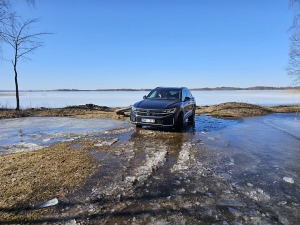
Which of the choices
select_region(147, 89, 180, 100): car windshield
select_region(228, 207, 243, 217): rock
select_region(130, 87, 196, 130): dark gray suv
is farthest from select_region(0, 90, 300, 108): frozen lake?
select_region(228, 207, 243, 217): rock

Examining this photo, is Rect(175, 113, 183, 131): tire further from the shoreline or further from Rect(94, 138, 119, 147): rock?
the shoreline

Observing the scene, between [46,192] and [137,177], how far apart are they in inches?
65.1

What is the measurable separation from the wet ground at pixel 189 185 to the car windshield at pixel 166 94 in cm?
303

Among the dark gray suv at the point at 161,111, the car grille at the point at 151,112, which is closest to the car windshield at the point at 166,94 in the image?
the dark gray suv at the point at 161,111

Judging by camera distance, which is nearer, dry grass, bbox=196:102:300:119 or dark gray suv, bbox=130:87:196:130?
dark gray suv, bbox=130:87:196:130

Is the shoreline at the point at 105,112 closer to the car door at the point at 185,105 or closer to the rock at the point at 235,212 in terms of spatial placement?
the car door at the point at 185,105

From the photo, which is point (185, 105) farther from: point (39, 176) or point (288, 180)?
point (39, 176)

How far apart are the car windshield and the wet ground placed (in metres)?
3.03

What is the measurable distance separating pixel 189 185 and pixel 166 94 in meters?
7.08

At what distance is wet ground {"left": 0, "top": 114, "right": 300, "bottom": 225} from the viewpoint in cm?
379

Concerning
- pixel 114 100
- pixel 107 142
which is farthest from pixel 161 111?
pixel 114 100

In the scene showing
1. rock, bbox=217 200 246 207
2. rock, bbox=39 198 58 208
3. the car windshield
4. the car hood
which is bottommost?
rock, bbox=217 200 246 207

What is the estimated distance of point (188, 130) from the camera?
11.1 m

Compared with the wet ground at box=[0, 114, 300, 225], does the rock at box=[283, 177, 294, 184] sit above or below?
below
